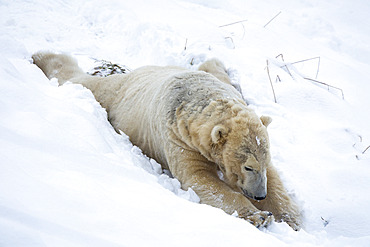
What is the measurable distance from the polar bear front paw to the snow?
84mm

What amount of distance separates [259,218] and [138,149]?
1.83 m

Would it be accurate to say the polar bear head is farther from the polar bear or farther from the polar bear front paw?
the polar bear front paw

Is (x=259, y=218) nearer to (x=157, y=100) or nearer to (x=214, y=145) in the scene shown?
(x=214, y=145)

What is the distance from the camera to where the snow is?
1378 millimetres

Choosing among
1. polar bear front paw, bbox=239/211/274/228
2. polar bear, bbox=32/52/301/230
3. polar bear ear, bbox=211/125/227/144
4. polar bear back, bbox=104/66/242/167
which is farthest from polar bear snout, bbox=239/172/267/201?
polar bear back, bbox=104/66/242/167

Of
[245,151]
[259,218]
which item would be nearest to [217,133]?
[245,151]

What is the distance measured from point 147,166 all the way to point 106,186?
1.82 m

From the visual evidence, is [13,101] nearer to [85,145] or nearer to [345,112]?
[85,145]

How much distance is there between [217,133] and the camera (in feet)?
9.71

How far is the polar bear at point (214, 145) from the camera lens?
9.62 ft

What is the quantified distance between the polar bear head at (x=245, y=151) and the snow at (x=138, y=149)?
515 mm

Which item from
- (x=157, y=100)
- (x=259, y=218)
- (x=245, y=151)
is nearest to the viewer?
(x=259, y=218)

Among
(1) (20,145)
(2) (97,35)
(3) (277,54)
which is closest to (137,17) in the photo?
(2) (97,35)

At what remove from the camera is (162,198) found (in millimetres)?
1813
